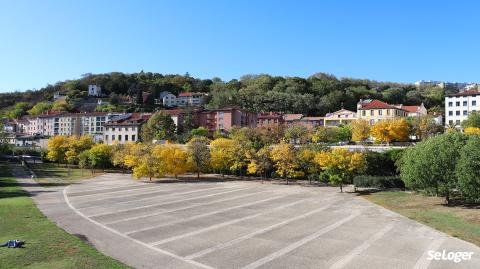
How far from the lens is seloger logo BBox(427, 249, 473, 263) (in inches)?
833

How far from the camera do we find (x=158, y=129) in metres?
102

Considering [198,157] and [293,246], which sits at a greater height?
[198,157]

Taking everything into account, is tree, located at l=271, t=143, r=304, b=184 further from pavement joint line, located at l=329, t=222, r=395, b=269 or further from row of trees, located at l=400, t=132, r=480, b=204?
pavement joint line, located at l=329, t=222, r=395, b=269

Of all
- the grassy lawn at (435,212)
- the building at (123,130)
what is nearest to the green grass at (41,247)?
the grassy lawn at (435,212)

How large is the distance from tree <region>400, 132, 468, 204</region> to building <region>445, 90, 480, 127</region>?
238 ft

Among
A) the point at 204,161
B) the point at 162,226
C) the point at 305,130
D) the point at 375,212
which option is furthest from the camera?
the point at 305,130


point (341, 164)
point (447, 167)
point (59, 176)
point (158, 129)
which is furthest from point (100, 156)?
point (447, 167)

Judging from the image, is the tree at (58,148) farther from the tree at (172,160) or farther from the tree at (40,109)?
the tree at (40,109)

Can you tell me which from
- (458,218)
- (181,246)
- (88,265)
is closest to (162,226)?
(181,246)

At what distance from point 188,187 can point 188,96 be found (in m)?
129

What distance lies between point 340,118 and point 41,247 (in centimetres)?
10636

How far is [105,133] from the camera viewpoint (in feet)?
383

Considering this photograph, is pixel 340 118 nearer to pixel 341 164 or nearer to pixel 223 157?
pixel 223 157

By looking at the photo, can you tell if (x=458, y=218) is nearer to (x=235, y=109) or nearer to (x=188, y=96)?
(x=235, y=109)
